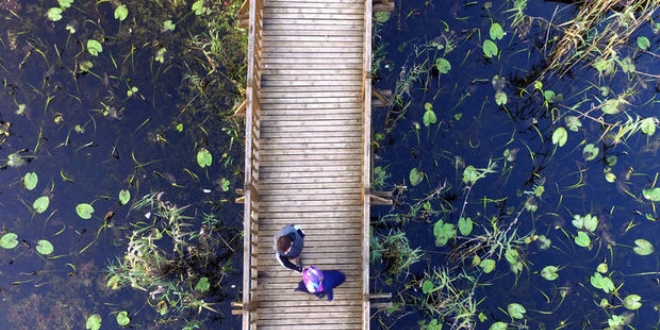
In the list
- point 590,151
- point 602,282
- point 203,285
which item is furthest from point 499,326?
point 203,285

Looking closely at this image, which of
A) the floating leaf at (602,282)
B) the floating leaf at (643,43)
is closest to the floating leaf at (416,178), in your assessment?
the floating leaf at (602,282)

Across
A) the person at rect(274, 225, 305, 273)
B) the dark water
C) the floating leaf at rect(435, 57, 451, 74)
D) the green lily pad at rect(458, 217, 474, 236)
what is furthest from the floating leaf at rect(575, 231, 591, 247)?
the person at rect(274, 225, 305, 273)

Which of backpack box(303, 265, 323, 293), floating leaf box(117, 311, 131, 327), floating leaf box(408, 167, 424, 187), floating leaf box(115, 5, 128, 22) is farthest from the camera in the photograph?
floating leaf box(115, 5, 128, 22)

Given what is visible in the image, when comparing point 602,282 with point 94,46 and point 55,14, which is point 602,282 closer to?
point 94,46

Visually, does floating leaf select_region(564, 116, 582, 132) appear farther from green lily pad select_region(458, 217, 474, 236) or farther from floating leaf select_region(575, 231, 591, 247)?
green lily pad select_region(458, 217, 474, 236)

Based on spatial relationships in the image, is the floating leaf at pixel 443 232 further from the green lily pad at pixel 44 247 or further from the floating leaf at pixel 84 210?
the green lily pad at pixel 44 247

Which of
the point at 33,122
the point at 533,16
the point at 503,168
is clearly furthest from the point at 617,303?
the point at 33,122

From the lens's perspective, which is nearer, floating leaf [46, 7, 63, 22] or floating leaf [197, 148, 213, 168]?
floating leaf [197, 148, 213, 168]
